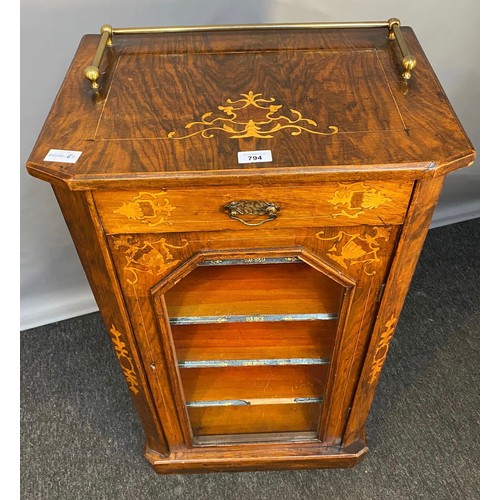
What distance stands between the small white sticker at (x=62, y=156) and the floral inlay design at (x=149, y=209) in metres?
0.08

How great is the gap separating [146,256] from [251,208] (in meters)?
0.17

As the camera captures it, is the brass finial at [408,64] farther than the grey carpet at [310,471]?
No

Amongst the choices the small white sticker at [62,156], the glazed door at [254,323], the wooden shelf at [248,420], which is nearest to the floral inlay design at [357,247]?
the glazed door at [254,323]

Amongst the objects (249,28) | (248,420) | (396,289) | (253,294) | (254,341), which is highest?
(249,28)

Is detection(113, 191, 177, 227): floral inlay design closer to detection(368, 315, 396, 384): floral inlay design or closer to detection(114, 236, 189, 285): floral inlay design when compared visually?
detection(114, 236, 189, 285): floral inlay design

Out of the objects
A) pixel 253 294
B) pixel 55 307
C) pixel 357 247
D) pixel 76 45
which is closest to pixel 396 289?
pixel 357 247

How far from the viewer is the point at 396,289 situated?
2.81 ft

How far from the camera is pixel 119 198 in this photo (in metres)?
0.70

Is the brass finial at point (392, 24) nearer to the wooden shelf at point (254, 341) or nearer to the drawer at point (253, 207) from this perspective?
the drawer at point (253, 207)

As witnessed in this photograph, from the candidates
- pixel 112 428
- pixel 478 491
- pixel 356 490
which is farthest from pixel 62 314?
pixel 478 491


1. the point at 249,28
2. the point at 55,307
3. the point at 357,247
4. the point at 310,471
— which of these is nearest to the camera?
the point at 357,247

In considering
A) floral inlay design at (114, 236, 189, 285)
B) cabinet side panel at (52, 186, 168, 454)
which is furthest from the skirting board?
floral inlay design at (114, 236, 189, 285)

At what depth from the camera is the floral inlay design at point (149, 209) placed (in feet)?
2.30

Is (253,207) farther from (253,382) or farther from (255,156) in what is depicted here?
(253,382)
